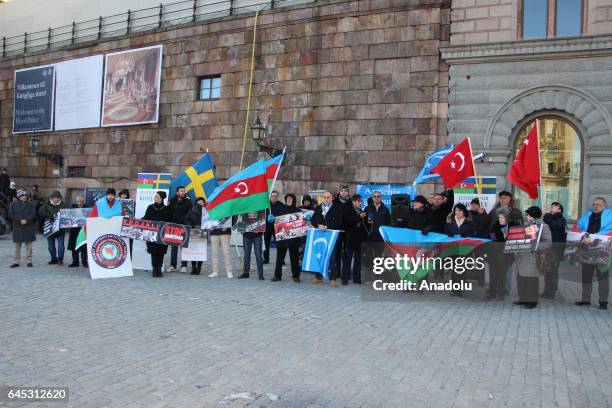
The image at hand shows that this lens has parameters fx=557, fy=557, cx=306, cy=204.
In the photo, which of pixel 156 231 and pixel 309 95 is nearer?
pixel 156 231

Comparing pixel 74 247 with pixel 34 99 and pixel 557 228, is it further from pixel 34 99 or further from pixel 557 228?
pixel 34 99

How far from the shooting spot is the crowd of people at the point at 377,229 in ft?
31.6

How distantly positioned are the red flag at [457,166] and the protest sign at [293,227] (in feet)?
10.2

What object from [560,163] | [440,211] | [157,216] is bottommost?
[157,216]

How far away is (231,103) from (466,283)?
12.9 metres

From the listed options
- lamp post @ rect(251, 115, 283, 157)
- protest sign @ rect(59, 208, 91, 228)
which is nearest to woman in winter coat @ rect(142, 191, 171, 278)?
protest sign @ rect(59, 208, 91, 228)

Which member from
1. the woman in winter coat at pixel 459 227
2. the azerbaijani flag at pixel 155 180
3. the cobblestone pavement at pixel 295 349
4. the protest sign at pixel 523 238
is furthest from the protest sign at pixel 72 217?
the protest sign at pixel 523 238

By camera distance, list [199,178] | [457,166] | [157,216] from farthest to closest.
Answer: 1. [199,178]
2. [157,216]
3. [457,166]

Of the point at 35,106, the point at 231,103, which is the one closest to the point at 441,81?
the point at 231,103

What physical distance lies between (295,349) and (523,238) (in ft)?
16.3

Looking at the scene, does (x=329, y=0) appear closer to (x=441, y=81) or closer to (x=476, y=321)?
(x=441, y=81)

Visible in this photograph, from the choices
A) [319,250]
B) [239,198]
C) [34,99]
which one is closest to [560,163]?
[319,250]

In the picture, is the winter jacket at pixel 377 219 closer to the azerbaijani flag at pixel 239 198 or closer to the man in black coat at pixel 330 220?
the man in black coat at pixel 330 220

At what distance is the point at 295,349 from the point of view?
20.8ft
